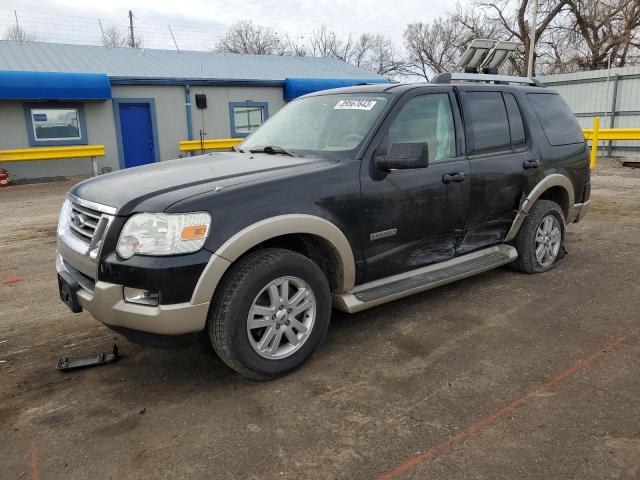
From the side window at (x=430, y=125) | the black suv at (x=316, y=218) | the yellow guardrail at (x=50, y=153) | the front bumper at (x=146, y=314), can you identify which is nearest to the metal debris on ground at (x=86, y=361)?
the black suv at (x=316, y=218)

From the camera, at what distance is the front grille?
10.2 feet

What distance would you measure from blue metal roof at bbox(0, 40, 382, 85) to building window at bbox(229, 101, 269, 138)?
2.94ft

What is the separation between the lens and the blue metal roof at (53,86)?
47.0 ft

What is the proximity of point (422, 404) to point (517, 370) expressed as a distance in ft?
2.54

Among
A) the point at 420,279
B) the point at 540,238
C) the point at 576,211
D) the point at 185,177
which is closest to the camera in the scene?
the point at 185,177

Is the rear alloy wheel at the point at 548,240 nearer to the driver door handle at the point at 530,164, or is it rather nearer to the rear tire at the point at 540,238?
the rear tire at the point at 540,238

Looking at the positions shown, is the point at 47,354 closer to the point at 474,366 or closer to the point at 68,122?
the point at 474,366

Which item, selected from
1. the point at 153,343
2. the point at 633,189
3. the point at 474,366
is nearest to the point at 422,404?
the point at 474,366

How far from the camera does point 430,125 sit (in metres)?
4.12

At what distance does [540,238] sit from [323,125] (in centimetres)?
255

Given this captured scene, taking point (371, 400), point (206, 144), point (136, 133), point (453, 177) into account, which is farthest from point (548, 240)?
point (136, 133)

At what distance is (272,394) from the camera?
3.08 meters

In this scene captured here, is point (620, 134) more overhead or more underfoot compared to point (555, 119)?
more underfoot

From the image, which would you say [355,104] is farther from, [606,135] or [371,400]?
[606,135]
